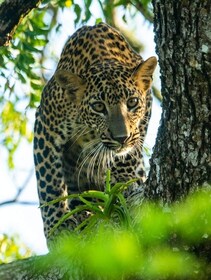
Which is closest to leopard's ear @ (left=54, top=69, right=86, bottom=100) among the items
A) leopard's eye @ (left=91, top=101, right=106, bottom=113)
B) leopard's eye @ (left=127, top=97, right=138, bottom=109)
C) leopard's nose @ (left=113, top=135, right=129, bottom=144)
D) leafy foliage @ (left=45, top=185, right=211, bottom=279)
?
leopard's eye @ (left=91, top=101, right=106, bottom=113)

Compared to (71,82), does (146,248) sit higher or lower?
lower

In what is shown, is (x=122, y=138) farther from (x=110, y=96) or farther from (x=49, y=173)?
(x=49, y=173)

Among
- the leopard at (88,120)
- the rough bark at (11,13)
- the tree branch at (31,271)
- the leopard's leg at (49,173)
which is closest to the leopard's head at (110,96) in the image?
the leopard at (88,120)

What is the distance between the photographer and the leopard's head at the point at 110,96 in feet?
24.6

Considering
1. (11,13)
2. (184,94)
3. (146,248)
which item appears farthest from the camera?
(11,13)

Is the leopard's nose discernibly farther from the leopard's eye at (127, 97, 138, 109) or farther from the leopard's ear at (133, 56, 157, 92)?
the leopard's ear at (133, 56, 157, 92)

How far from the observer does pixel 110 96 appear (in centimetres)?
782

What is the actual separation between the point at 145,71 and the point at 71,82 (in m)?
0.59

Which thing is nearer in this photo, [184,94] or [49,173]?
[184,94]

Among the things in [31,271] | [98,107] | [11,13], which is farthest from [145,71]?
[31,271]

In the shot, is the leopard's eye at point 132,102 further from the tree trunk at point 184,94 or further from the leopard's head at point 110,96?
the tree trunk at point 184,94

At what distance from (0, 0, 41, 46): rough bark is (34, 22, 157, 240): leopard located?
4.75 ft

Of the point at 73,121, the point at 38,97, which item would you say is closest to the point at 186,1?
the point at 73,121

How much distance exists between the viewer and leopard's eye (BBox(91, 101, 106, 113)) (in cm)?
780
